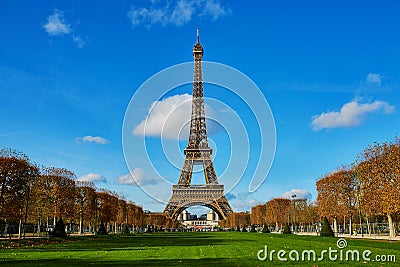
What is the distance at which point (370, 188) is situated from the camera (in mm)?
35625

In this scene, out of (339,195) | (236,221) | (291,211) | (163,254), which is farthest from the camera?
(236,221)

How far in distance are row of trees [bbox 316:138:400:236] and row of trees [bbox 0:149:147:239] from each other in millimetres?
27458

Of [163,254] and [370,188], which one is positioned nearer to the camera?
[163,254]

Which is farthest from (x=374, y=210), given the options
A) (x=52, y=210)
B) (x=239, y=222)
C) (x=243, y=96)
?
(x=239, y=222)

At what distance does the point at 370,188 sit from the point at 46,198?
3016cm

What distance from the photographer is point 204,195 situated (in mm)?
74625

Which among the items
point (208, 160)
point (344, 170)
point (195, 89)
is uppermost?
point (195, 89)

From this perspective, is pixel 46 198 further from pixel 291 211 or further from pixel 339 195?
pixel 291 211

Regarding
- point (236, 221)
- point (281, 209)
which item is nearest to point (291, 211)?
point (281, 209)

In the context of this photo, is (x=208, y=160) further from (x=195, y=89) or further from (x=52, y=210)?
(x=52, y=210)

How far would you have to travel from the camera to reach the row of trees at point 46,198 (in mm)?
30703

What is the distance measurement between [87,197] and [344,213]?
29.6 m

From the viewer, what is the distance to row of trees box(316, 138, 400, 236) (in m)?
32.1

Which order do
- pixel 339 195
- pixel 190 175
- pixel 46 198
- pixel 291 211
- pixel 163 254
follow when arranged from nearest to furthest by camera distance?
pixel 163 254 < pixel 46 198 < pixel 339 195 < pixel 291 211 < pixel 190 175
